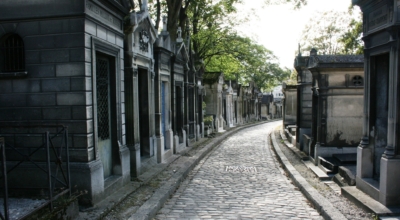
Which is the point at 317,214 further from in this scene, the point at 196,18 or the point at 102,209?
the point at 196,18

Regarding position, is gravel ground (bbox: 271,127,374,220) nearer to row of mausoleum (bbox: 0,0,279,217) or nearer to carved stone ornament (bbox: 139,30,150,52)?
row of mausoleum (bbox: 0,0,279,217)

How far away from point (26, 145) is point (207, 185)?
4281 millimetres

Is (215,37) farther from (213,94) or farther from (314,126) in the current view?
(314,126)

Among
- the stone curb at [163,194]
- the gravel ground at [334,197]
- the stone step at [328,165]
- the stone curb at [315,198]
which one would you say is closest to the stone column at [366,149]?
the gravel ground at [334,197]

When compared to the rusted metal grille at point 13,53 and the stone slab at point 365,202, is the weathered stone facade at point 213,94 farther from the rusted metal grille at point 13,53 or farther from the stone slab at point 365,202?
the rusted metal grille at point 13,53

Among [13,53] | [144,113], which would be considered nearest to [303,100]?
[144,113]

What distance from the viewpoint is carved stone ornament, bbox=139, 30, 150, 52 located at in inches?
351

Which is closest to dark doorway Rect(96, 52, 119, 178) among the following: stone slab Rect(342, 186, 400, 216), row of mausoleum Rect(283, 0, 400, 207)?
stone slab Rect(342, 186, 400, 216)

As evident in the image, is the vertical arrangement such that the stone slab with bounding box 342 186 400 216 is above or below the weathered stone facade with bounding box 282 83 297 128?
below

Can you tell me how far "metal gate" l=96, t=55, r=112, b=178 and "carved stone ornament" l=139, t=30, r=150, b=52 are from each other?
186 cm

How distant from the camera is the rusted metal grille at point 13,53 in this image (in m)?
6.09

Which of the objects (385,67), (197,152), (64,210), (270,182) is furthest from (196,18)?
(64,210)

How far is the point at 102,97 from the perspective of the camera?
698 cm

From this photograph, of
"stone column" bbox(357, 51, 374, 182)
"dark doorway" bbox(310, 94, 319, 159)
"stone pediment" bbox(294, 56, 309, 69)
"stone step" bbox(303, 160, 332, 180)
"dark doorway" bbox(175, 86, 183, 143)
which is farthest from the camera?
"stone pediment" bbox(294, 56, 309, 69)
